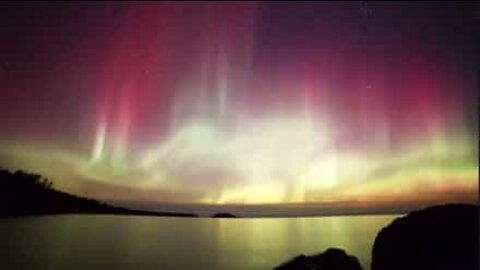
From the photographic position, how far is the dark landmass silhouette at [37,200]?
4.48 metres

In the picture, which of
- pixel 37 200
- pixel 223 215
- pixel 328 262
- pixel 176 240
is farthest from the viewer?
pixel 176 240

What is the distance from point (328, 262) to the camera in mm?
4492

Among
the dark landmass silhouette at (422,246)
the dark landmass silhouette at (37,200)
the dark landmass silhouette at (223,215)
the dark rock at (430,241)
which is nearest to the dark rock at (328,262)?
the dark landmass silhouette at (422,246)

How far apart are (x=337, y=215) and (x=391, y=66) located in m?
1.10

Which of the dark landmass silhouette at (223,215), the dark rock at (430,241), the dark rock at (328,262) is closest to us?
the dark rock at (430,241)

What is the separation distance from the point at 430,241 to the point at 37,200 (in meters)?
2.62

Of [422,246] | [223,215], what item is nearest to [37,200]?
[223,215]

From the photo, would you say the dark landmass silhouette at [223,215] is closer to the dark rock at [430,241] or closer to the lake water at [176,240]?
the lake water at [176,240]

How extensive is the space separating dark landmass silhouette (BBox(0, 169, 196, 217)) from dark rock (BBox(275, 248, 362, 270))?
103cm

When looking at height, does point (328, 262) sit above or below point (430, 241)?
below

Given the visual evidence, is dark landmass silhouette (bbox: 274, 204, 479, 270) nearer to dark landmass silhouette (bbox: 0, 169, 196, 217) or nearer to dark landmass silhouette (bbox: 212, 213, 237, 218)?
dark landmass silhouette (bbox: 212, 213, 237, 218)

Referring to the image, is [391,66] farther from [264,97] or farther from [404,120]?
[264,97]

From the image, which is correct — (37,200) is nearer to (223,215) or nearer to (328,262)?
(223,215)

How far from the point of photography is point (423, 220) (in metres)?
4.61
